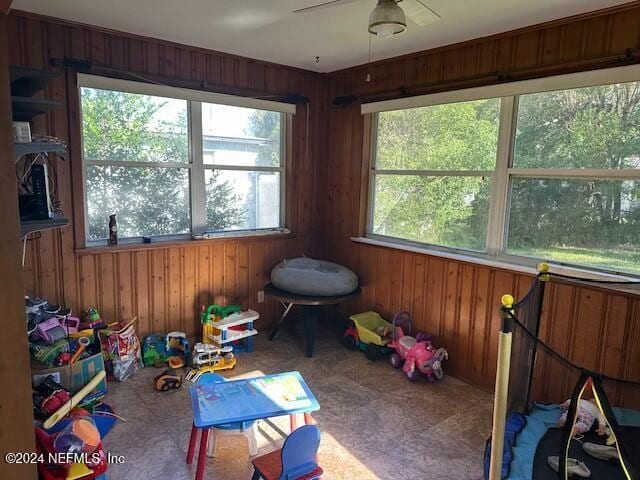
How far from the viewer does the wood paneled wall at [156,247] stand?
117 inches

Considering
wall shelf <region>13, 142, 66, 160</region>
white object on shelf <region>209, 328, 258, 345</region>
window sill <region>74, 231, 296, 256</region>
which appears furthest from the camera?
white object on shelf <region>209, 328, 258, 345</region>

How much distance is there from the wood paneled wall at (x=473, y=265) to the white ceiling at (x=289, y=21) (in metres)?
0.15

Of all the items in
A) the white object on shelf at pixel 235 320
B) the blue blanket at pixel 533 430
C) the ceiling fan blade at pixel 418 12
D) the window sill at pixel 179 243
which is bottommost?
the blue blanket at pixel 533 430

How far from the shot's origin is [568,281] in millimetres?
2590

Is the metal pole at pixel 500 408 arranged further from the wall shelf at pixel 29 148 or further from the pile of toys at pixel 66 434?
the wall shelf at pixel 29 148

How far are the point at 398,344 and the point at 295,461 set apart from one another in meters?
1.70

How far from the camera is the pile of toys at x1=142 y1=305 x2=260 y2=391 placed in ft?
11.0

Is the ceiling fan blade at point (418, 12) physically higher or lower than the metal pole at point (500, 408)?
higher

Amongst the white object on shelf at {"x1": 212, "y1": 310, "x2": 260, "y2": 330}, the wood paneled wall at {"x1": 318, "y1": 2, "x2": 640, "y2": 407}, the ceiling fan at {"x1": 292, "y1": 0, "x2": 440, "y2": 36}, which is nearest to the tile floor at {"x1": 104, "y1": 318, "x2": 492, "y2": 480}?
the white object on shelf at {"x1": 212, "y1": 310, "x2": 260, "y2": 330}

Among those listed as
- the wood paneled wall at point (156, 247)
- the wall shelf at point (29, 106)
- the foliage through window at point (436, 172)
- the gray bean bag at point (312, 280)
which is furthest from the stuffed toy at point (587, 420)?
the wall shelf at point (29, 106)

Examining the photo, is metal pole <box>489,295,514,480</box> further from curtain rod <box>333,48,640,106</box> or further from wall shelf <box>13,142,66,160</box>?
wall shelf <box>13,142,66,160</box>

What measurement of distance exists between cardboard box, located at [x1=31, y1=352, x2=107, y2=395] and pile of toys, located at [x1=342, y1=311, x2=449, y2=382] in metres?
1.92

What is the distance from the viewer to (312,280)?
366 cm

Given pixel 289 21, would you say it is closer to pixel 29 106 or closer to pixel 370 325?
pixel 29 106
